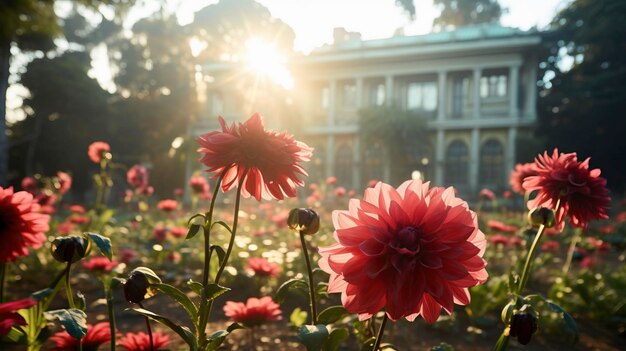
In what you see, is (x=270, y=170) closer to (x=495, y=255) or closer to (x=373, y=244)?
(x=373, y=244)

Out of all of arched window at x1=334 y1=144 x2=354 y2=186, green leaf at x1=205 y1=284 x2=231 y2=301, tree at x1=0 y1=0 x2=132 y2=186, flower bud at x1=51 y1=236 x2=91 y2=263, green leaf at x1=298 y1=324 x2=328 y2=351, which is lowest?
green leaf at x1=298 y1=324 x2=328 y2=351

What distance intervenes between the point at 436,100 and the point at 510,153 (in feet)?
13.7

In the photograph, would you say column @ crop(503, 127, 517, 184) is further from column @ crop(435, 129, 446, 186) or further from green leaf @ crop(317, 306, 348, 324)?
green leaf @ crop(317, 306, 348, 324)

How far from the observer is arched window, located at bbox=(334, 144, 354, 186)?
20.1 m

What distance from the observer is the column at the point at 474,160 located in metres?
17.9

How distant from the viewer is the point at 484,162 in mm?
18422

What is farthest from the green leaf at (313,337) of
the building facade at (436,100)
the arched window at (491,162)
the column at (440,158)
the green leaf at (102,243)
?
the arched window at (491,162)

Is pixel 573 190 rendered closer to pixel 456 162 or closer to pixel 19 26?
pixel 19 26

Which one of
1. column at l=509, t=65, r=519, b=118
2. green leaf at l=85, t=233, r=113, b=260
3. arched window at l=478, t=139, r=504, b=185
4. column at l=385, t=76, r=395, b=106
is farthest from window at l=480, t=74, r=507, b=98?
green leaf at l=85, t=233, r=113, b=260

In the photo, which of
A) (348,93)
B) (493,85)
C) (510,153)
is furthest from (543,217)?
(348,93)

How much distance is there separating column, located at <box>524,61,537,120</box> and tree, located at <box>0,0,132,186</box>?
15.6 m

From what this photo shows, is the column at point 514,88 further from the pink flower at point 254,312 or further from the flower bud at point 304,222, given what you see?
the flower bud at point 304,222

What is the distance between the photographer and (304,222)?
0.99 m

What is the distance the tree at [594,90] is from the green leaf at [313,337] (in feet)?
63.8
